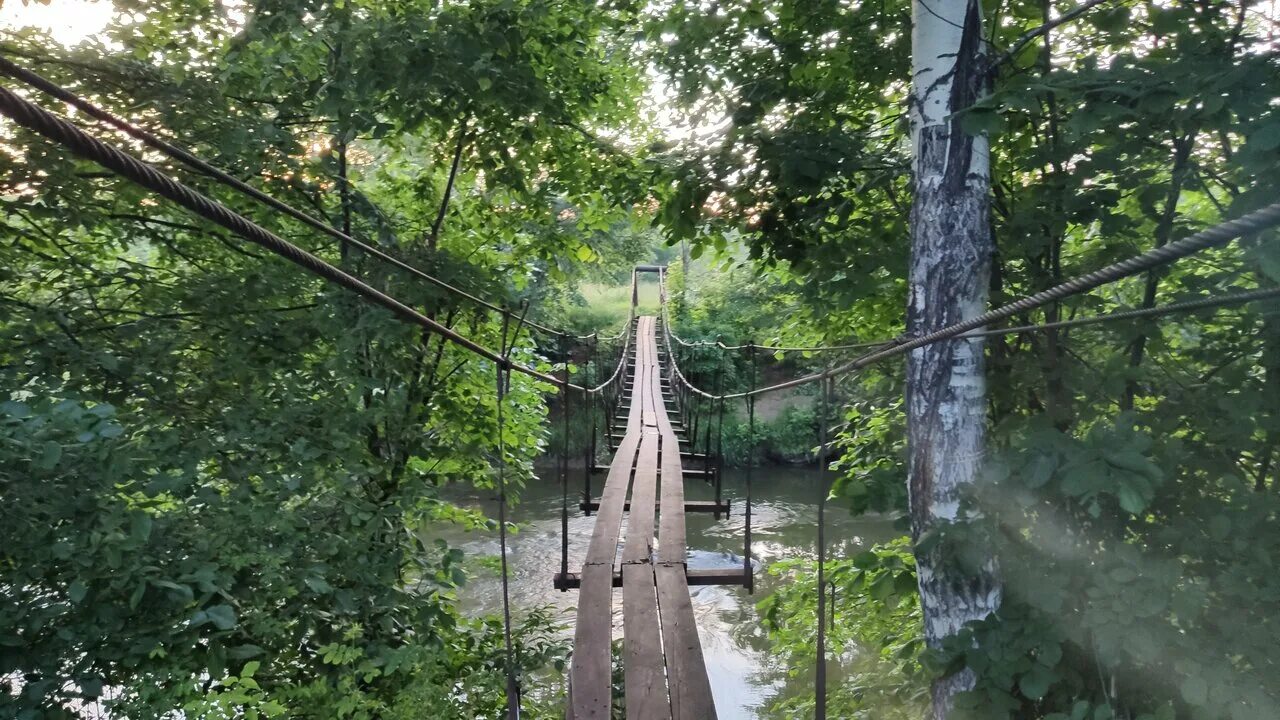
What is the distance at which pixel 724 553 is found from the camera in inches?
322

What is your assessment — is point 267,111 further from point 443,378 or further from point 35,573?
point 35,573

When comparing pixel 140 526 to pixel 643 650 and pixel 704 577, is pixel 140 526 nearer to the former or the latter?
pixel 643 650

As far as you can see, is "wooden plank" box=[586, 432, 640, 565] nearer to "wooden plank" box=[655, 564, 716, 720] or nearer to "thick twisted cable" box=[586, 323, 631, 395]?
"wooden plank" box=[655, 564, 716, 720]

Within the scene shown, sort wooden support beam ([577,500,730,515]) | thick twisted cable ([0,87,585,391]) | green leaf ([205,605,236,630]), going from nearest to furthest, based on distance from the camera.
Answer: thick twisted cable ([0,87,585,391]), green leaf ([205,605,236,630]), wooden support beam ([577,500,730,515])

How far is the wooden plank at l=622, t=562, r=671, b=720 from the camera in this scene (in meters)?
2.11

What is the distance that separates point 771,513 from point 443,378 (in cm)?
712

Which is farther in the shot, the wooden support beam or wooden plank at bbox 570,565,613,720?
the wooden support beam

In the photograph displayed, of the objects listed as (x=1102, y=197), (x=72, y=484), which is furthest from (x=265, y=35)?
(x=1102, y=197)

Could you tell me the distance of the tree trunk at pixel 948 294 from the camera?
1.89m

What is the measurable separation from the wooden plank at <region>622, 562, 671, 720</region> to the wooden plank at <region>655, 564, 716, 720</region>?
29 millimetres

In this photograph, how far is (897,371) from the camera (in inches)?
101

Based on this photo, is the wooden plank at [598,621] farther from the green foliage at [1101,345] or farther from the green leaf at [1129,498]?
the green leaf at [1129,498]

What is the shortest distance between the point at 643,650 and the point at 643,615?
0.78 feet

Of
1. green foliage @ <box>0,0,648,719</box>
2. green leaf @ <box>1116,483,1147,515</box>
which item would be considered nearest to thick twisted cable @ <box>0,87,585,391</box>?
green foliage @ <box>0,0,648,719</box>
